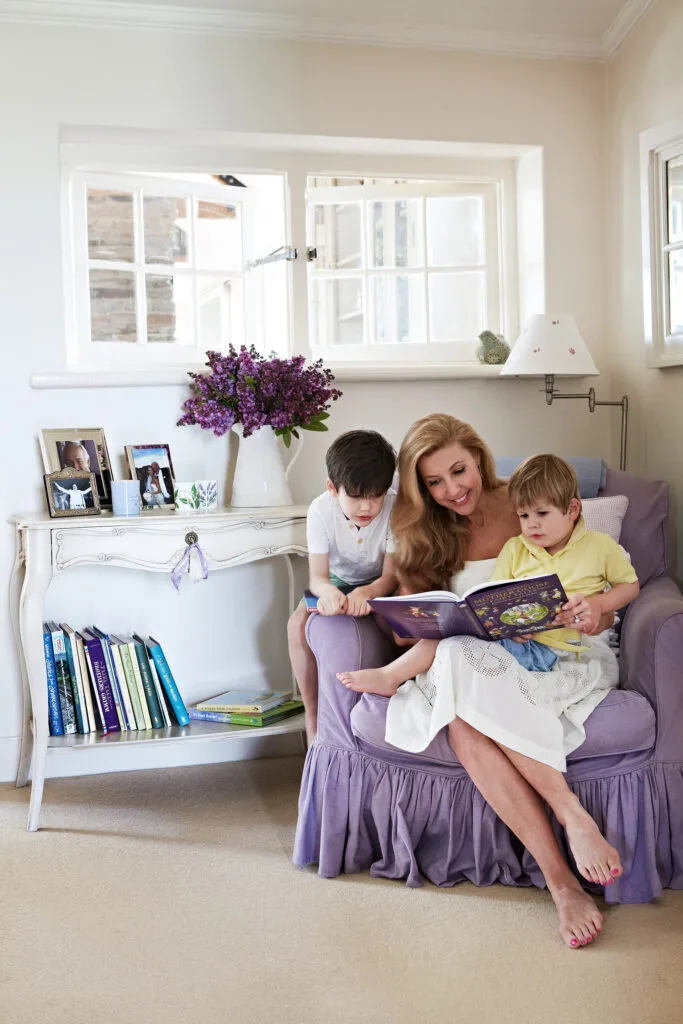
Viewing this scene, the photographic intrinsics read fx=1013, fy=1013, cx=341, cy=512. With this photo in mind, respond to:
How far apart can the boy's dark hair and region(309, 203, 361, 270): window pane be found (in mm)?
1177

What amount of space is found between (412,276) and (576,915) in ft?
7.02

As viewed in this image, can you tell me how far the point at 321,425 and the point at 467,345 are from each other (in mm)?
678

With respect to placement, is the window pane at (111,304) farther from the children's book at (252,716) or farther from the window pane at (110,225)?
the children's book at (252,716)

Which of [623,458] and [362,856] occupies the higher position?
[623,458]

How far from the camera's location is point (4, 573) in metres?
2.94

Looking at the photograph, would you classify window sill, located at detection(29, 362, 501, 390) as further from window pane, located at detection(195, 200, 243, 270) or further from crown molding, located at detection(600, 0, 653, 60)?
crown molding, located at detection(600, 0, 653, 60)

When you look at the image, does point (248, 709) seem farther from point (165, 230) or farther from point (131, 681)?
point (165, 230)

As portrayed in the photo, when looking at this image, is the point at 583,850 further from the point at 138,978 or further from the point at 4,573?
the point at 4,573

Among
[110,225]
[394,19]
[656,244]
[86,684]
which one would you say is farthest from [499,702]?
[394,19]

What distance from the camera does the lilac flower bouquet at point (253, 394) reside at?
286cm

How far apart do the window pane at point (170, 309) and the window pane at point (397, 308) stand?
61cm

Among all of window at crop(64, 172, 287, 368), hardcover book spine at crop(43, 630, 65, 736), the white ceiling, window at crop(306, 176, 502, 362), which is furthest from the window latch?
hardcover book spine at crop(43, 630, 65, 736)

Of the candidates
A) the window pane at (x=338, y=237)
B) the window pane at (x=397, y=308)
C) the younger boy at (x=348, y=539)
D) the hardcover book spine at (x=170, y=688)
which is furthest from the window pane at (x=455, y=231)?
the hardcover book spine at (x=170, y=688)

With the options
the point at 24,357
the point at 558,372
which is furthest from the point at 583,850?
the point at 24,357
